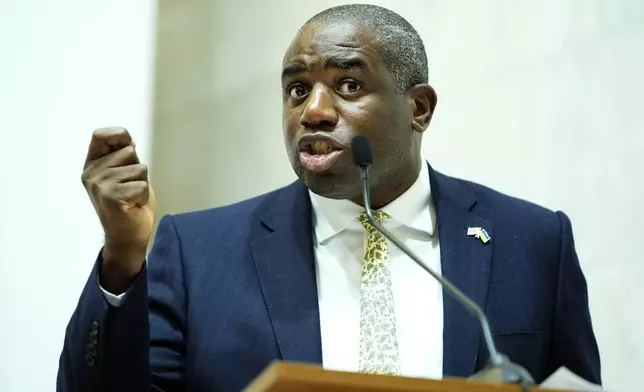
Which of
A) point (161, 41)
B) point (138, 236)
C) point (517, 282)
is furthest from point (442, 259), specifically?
point (161, 41)

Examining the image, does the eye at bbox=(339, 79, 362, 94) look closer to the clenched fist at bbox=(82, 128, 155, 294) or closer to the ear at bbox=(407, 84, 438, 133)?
the ear at bbox=(407, 84, 438, 133)

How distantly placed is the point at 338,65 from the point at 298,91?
115 millimetres

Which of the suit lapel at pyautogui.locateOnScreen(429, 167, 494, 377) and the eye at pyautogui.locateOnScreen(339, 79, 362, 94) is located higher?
the eye at pyautogui.locateOnScreen(339, 79, 362, 94)

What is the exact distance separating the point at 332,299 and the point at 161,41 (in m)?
2.39

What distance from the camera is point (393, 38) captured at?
120 inches

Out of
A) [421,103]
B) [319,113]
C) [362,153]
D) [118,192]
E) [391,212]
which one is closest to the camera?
[118,192]

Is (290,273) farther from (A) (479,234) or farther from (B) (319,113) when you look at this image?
(A) (479,234)

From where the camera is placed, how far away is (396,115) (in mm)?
3000

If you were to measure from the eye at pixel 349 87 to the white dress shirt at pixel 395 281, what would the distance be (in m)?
Answer: 0.28

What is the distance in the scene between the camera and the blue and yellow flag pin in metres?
2.96

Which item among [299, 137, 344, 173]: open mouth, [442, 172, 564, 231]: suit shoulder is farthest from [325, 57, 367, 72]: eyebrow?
[442, 172, 564, 231]: suit shoulder

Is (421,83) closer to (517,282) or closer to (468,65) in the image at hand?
(517,282)

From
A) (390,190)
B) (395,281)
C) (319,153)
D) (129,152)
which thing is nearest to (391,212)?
(390,190)

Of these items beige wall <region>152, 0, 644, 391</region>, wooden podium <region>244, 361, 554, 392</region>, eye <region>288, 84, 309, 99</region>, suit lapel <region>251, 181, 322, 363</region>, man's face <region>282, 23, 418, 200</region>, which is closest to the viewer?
wooden podium <region>244, 361, 554, 392</region>
